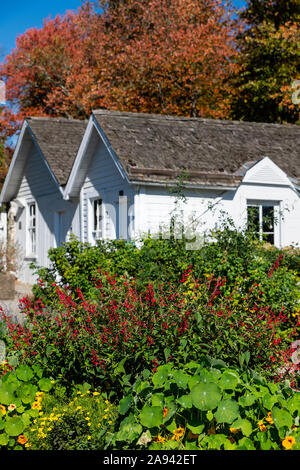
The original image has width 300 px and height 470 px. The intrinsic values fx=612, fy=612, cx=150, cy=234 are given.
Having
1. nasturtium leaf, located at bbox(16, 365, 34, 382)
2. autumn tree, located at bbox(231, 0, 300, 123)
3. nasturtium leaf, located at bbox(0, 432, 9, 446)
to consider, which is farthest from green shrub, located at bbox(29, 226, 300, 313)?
autumn tree, located at bbox(231, 0, 300, 123)

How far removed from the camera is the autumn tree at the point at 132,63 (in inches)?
1048

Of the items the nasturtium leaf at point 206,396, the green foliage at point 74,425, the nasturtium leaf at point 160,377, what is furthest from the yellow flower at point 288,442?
the green foliage at point 74,425

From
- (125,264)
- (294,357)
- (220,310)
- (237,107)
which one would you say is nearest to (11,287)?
(125,264)

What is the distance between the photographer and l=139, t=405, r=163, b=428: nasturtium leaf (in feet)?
12.7

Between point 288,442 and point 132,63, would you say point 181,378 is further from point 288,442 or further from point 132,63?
point 132,63

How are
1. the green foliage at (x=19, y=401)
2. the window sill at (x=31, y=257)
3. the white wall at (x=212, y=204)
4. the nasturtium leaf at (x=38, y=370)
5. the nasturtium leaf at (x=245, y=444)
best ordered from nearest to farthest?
the nasturtium leaf at (x=245, y=444), the green foliage at (x=19, y=401), the nasturtium leaf at (x=38, y=370), the white wall at (x=212, y=204), the window sill at (x=31, y=257)

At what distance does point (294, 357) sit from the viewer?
22.7 feet

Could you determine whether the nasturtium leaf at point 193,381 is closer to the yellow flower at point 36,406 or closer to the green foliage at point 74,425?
the green foliage at point 74,425

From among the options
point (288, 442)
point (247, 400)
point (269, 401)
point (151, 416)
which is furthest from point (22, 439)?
point (288, 442)

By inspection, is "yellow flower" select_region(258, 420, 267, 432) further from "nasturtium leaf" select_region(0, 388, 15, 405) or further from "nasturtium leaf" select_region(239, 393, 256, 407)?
"nasturtium leaf" select_region(0, 388, 15, 405)

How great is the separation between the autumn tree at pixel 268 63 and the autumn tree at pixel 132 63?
74cm

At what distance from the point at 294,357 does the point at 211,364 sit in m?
2.72

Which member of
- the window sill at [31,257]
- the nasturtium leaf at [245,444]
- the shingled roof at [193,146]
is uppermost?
the shingled roof at [193,146]

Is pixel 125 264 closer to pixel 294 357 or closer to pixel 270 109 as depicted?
pixel 294 357
